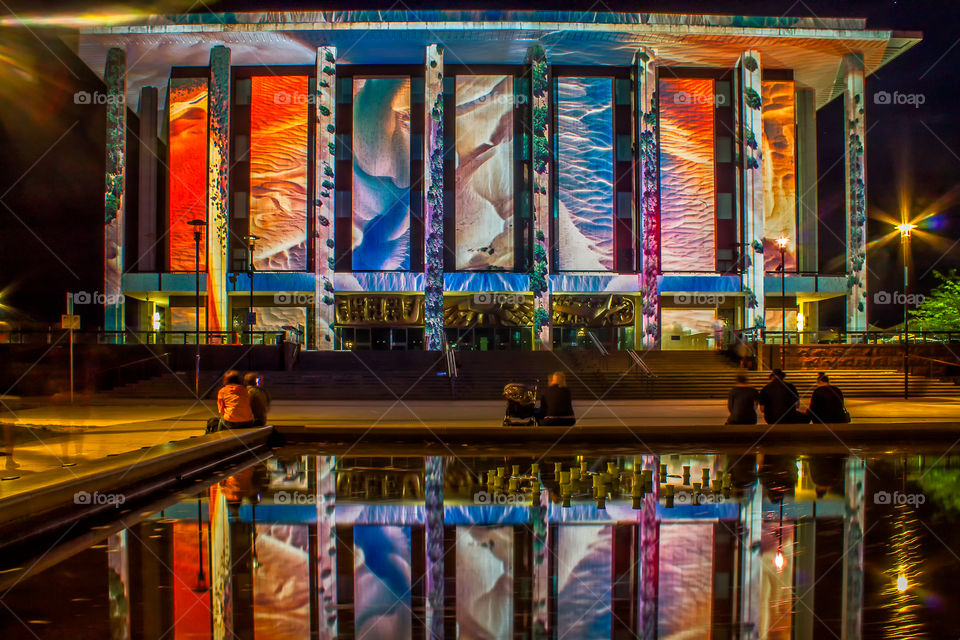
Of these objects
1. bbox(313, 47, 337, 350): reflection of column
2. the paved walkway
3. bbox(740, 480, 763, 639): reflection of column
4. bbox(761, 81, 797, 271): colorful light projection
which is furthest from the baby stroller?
bbox(761, 81, 797, 271): colorful light projection

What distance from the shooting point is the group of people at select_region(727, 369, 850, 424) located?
12312 mm

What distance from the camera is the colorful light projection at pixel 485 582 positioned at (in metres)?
3.81

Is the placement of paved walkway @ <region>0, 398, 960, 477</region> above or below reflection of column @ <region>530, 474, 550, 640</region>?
below

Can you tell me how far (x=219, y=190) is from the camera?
40500 mm

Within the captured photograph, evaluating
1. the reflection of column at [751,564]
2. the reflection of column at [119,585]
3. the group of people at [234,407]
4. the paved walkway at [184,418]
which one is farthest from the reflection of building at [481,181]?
the reflection of column at [119,585]

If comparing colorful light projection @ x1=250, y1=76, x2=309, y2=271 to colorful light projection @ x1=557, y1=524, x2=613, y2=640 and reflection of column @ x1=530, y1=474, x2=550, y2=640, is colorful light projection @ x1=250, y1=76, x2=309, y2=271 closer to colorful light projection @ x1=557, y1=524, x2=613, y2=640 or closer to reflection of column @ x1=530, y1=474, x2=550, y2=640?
reflection of column @ x1=530, y1=474, x2=550, y2=640

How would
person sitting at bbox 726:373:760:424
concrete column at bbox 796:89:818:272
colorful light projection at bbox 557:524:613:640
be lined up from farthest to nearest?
concrete column at bbox 796:89:818:272 < person sitting at bbox 726:373:760:424 < colorful light projection at bbox 557:524:613:640

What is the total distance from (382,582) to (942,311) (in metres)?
45.2

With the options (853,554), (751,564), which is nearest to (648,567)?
(751,564)

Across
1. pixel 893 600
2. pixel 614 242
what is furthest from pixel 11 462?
pixel 614 242

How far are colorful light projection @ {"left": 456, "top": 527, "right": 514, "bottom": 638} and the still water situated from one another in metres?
0.02

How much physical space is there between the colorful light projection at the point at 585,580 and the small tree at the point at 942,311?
4134 cm

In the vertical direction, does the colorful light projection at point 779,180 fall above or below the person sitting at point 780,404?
above

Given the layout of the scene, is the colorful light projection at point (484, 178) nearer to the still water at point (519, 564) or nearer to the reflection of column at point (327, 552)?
the reflection of column at point (327, 552)
